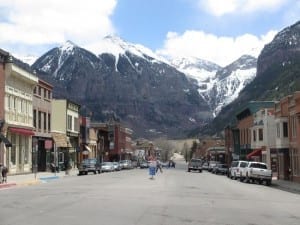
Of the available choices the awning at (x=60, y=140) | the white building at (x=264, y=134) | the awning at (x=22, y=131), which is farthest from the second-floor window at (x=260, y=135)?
the awning at (x=22, y=131)

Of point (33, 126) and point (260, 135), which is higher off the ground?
point (33, 126)

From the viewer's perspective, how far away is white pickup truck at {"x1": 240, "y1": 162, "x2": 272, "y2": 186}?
4819 cm

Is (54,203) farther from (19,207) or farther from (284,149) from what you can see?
(284,149)

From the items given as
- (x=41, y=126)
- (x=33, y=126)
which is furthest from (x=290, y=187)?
(x=41, y=126)

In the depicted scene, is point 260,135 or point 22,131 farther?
point 260,135

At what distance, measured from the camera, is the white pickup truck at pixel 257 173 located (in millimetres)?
48188

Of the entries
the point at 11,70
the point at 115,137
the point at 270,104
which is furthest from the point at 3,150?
the point at 115,137

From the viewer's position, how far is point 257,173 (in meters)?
48.6

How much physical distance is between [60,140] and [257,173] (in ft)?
120

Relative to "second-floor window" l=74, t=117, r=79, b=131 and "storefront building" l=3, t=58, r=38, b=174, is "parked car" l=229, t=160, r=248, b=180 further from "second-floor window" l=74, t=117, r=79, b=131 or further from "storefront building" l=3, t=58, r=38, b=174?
"second-floor window" l=74, t=117, r=79, b=131

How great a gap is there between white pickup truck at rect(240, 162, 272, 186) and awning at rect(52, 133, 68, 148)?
32.3m

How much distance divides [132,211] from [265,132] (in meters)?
54.1

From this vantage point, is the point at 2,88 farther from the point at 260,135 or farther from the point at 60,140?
the point at 260,135

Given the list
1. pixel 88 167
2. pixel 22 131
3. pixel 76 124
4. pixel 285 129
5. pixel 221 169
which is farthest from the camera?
pixel 76 124
